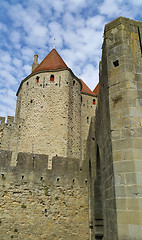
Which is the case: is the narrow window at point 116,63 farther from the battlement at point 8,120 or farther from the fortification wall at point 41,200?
the battlement at point 8,120

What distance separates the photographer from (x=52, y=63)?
18516mm

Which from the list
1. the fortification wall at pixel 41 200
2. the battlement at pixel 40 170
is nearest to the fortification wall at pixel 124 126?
the fortification wall at pixel 41 200

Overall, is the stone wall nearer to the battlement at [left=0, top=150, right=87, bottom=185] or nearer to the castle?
the castle

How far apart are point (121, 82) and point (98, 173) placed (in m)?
3.29

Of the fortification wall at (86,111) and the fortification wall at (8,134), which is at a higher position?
the fortification wall at (86,111)

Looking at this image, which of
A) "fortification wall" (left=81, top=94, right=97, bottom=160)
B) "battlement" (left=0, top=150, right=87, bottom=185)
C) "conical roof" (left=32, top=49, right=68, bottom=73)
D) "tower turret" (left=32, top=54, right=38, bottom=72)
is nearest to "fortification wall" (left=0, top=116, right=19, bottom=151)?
"conical roof" (left=32, top=49, right=68, bottom=73)

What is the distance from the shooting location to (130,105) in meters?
3.29

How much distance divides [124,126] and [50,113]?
12.7m

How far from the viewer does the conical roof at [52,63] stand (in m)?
17.6

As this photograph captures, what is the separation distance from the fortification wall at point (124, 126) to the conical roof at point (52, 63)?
14.0 m

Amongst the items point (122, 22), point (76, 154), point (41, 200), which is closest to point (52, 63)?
point (76, 154)

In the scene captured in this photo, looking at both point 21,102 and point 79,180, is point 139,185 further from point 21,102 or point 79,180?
point 21,102

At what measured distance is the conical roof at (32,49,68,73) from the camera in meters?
17.6

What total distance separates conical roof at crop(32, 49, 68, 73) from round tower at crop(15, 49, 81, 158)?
0.09m
